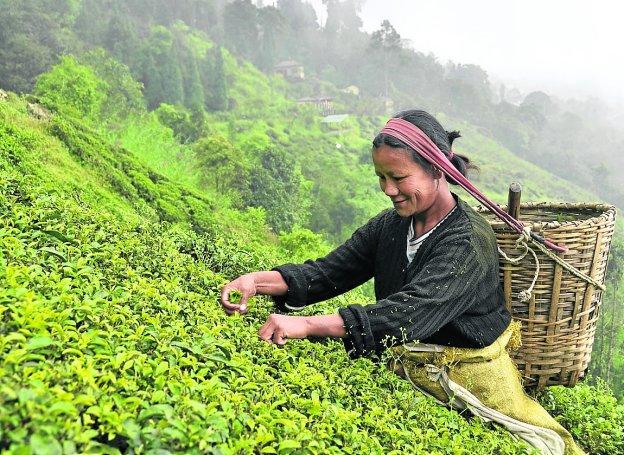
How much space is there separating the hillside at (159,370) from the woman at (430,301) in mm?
132

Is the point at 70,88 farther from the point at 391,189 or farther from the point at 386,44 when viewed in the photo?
the point at 386,44

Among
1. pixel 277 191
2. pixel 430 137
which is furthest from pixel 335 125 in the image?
pixel 430 137

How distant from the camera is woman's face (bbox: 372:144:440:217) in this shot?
108 inches

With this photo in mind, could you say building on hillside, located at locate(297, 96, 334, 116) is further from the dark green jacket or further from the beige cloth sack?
the beige cloth sack

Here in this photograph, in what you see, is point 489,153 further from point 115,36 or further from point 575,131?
point 115,36

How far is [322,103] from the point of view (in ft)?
228

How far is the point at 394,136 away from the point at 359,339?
0.93 meters

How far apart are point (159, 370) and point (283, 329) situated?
83 cm

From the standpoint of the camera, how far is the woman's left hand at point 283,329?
2.47 meters

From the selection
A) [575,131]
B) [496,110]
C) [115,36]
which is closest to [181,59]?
[115,36]

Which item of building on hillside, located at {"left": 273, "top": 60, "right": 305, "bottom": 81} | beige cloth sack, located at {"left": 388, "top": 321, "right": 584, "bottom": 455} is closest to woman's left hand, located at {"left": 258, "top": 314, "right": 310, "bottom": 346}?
beige cloth sack, located at {"left": 388, "top": 321, "right": 584, "bottom": 455}

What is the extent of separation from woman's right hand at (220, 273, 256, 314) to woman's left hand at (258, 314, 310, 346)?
0.35 meters

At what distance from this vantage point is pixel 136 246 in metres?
3.03

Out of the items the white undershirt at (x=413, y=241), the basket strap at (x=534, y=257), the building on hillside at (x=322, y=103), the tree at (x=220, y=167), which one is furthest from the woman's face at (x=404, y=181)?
the building on hillside at (x=322, y=103)
